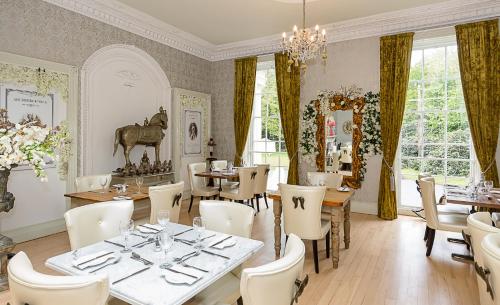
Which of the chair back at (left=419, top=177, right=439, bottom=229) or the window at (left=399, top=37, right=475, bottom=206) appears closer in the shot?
the chair back at (left=419, top=177, right=439, bottom=229)

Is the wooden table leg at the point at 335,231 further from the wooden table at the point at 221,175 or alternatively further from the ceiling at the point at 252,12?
the ceiling at the point at 252,12

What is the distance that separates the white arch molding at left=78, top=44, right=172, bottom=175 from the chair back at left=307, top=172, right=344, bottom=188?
3337 mm

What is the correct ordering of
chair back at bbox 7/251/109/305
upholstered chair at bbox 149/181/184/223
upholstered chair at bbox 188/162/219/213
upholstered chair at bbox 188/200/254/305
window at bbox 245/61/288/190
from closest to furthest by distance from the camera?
chair back at bbox 7/251/109/305, upholstered chair at bbox 188/200/254/305, upholstered chair at bbox 149/181/184/223, upholstered chair at bbox 188/162/219/213, window at bbox 245/61/288/190

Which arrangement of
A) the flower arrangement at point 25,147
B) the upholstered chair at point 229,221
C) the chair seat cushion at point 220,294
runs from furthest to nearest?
the flower arrangement at point 25,147
the upholstered chair at point 229,221
the chair seat cushion at point 220,294

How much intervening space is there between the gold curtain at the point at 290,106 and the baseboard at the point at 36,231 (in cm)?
427

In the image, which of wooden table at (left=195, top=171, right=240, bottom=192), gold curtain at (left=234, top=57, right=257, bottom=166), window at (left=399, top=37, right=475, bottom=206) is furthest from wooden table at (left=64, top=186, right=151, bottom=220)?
window at (left=399, top=37, right=475, bottom=206)

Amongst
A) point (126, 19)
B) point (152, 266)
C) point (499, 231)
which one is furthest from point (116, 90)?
point (499, 231)

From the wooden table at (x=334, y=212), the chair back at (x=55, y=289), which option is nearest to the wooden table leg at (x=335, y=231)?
the wooden table at (x=334, y=212)

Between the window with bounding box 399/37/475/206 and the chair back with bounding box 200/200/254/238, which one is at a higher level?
the window with bounding box 399/37/475/206

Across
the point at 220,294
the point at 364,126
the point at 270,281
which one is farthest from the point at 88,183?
the point at 364,126

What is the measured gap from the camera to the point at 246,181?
17.3 ft

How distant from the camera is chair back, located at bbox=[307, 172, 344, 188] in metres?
4.44

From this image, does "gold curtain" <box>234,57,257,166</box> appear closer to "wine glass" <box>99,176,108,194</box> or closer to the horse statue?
the horse statue

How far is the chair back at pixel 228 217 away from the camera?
2.35 meters
